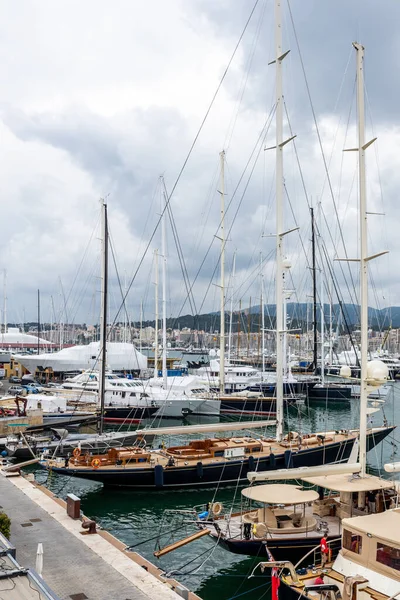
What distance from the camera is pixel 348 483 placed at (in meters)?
18.9

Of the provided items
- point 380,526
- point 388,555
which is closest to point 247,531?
point 380,526

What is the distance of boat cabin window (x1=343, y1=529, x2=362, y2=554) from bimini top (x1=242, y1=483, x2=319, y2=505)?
2.41 meters

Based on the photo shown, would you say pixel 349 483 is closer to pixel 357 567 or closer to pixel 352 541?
pixel 352 541

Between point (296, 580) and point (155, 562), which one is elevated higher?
point (296, 580)

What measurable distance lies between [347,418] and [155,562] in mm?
40007

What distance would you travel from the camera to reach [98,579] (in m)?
14.4

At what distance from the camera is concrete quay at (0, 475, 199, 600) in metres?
13.7

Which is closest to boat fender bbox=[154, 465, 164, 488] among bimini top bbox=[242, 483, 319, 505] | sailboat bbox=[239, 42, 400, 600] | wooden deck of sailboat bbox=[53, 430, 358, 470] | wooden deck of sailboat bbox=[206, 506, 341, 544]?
wooden deck of sailboat bbox=[53, 430, 358, 470]

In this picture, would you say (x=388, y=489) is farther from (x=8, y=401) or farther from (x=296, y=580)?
(x=8, y=401)

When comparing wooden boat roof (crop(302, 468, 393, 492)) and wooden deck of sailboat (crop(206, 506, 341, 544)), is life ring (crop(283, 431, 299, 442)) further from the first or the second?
wooden deck of sailboat (crop(206, 506, 341, 544))

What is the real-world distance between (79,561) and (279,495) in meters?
6.52

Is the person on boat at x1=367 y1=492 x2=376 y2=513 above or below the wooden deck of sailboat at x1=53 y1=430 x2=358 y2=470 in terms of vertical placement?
above

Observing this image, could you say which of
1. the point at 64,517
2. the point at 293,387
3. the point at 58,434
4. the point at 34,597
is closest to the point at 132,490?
the point at 64,517

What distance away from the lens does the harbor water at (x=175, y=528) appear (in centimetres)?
1803
